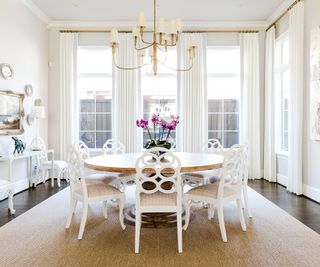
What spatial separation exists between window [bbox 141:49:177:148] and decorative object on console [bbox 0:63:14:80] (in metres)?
2.70

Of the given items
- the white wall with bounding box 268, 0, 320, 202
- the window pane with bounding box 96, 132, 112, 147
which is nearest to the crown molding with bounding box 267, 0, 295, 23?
the white wall with bounding box 268, 0, 320, 202

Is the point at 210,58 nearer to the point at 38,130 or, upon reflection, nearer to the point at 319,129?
the point at 319,129

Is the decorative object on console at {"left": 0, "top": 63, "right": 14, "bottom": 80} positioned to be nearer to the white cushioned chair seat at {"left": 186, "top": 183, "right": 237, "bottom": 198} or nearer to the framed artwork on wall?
the white cushioned chair seat at {"left": 186, "top": 183, "right": 237, "bottom": 198}

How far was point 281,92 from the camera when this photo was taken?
6.01 m

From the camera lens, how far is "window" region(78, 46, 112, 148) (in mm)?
6531

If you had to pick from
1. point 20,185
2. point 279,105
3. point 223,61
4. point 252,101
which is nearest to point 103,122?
point 20,185

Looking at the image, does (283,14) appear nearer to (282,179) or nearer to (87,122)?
(282,179)

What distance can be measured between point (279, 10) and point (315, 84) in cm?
205

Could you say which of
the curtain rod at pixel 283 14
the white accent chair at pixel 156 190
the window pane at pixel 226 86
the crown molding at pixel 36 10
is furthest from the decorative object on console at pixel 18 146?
the curtain rod at pixel 283 14

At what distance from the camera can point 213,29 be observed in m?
6.34

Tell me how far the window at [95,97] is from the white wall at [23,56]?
79cm

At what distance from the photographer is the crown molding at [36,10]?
17.5 ft

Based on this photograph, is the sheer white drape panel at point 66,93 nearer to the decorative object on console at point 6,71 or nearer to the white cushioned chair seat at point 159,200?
the decorative object on console at point 6,71

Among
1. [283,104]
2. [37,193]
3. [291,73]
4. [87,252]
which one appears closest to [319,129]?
[291,73]
